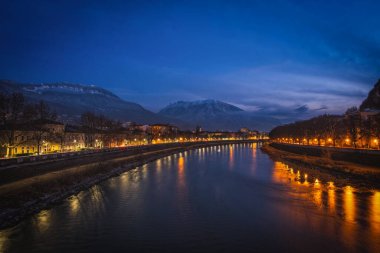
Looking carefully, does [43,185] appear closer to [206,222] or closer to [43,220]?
[43,220]

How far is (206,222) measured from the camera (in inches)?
850

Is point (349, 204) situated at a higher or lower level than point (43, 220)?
lower

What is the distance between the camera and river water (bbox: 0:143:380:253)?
17.3 m

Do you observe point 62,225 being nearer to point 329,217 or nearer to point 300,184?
point 329,217

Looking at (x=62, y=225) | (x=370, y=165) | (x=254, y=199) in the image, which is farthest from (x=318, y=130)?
(x=62, y=225)

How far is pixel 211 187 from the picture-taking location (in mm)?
37344

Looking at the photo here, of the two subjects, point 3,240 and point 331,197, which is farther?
point 331,197

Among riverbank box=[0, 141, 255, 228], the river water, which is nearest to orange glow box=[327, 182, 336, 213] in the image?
the river water

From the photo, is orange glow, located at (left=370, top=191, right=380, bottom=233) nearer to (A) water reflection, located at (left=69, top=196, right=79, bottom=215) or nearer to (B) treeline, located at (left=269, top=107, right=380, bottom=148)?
(A) water reflection, located at (left=69, top=196, right=79, bottom=215)

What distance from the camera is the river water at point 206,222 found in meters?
17.3

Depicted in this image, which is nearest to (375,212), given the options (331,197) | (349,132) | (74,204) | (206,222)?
(331,197)

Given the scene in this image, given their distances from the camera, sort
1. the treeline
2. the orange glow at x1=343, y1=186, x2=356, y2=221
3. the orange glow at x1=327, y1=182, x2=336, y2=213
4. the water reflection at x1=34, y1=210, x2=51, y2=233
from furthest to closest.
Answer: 1. the treeline
2. the orange glow at x1=327, y1=182, x2=336, y2=213
3. the orange glow at x1=343, y1=186, x2=356, y2=221
4. the water reflection at x1=34, y1=210, x2=51, y2=233

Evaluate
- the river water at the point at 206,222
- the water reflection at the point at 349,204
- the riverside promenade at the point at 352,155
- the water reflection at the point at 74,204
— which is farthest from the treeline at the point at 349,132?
the water reflection at the point at 74,204

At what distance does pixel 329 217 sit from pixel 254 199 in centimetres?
820
